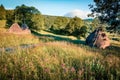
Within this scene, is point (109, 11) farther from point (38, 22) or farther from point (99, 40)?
point (38, 22)

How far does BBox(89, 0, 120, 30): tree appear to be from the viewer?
32.3 m

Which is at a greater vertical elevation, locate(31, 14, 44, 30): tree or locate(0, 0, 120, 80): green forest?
locate(0, 0, 120, 80): green forest

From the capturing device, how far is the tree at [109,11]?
32.3 metres

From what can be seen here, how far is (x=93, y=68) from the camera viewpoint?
901 cm

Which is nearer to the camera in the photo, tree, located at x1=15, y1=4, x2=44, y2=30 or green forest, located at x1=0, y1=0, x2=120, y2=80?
green forest, located at x1=0, y1=0, x2=120, y2=80

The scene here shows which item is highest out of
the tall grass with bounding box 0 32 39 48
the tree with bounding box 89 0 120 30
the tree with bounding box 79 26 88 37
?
the tree with bounding box 89 0 120 30

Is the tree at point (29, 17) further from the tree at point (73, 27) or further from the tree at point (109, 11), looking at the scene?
the tree at point (109, 11)

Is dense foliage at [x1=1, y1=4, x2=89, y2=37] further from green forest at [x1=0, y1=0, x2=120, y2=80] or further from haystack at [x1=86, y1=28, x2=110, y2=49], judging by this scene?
haystack at [x1=86, y1=28, x2=110, y2=49]

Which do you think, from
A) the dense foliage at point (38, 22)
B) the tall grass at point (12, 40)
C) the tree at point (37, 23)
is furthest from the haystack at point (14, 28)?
the tall grass at point (12, 40)

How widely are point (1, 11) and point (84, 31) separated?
34073 mm

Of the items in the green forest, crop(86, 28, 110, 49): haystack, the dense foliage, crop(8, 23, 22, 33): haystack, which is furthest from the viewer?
the dense foliage

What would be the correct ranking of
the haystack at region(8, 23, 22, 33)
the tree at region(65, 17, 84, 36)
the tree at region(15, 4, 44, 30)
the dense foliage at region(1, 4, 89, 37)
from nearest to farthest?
the haystack at region(8, 23, 22, 33) < the tree at region(65, 17, 84, 36) < the dense foliage at region(1, 4, 89, 37) < the tree at region(15, 4, 44, 30)

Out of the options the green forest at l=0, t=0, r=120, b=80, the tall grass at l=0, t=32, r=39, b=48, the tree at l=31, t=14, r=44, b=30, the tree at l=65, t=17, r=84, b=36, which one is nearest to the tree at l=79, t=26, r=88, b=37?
the green forest at l=0, t=0, r=120, b=80

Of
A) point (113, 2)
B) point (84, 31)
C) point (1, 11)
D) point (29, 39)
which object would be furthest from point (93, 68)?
point (1, 11)
